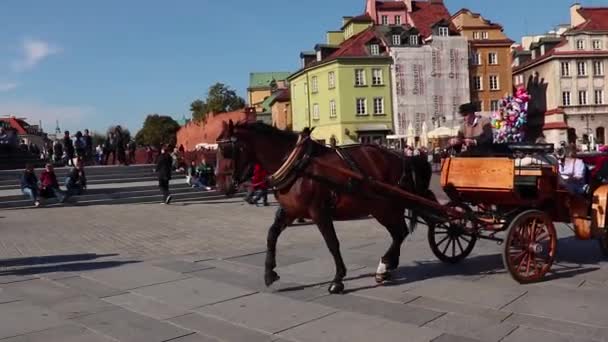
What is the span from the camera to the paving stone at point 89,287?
6.99 m

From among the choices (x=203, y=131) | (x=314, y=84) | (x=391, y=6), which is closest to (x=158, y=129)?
(x=314, y=84)

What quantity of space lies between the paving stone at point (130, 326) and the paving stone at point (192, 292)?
585 millimetres

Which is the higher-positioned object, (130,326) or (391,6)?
(391,6)

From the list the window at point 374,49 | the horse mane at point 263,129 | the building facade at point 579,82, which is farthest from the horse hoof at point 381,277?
the building facade at point 579,82

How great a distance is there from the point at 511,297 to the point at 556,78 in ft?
211

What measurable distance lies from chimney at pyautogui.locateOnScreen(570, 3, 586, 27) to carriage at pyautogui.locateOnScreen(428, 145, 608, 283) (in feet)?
230

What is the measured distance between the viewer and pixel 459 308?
5938 mm

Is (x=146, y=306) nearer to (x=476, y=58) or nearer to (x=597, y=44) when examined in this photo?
(x=476, y=58)

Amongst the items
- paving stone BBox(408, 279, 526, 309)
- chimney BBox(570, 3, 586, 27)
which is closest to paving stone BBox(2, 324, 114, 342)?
paving stone BBox(408, 279, 526, 309)

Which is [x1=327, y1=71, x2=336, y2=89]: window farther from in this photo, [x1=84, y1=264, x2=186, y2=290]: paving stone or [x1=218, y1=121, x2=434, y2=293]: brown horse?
[x1=218, y1=121, x2=434, y2=293]: brown horse

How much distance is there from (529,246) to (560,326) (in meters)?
1.76

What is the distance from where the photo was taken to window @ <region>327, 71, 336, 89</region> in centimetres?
6112

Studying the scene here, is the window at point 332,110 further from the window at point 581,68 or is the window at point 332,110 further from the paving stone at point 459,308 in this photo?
the paving stone at point 459,308

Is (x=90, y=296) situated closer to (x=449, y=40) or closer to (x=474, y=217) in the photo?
(x=474, y=217)
